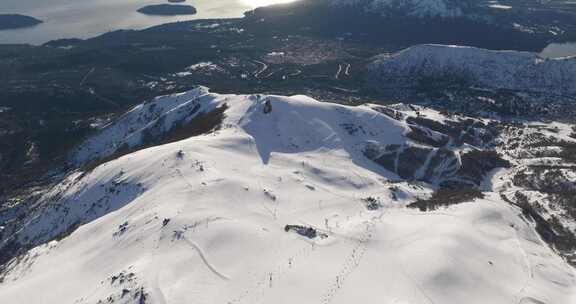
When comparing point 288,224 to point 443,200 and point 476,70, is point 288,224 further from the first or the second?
point 476,70

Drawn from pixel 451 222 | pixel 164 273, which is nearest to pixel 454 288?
pixel 451 222

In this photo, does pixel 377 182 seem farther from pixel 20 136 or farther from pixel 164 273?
pixel 20 136

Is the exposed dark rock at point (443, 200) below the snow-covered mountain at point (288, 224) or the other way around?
below

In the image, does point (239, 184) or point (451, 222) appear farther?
point (239, 184)

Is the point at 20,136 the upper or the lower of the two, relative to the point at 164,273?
lower

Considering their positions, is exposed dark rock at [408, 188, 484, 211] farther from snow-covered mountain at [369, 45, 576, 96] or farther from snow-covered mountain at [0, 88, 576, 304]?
snow-covered mountain at [369, 45, 576, 96]

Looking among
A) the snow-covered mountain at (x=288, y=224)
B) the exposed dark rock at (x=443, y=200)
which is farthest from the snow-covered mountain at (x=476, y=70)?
the exposed dark rock at (x=443, y=200)

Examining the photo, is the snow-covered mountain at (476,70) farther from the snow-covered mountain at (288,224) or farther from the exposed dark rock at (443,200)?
the exposed dark rock at (443,200)
